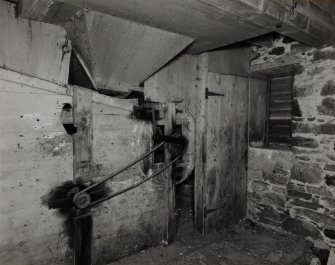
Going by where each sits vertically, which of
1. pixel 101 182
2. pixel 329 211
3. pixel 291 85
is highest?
pixel 291 85

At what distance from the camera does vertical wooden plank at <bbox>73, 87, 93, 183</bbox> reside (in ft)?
6.94

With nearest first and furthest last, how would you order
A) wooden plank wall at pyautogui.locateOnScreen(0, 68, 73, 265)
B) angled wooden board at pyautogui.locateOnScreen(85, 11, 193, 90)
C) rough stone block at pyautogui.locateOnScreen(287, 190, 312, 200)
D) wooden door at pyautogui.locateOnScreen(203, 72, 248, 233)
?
wooden plank wall at pyautogui.locateOnScreen(0, 68, 73, 265) < angled wooden board at pyautogui.locateOnScreen(85, 11, 193, 90) < rough stone block at pyautogui.locateOnScreen(287, 190, 312, 200) < wooden door at pyautogui.locateOnScreen(203, 72, 248, 233)

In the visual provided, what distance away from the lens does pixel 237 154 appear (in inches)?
132

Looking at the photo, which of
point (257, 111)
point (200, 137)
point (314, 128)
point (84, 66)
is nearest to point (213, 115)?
point (200, 137)

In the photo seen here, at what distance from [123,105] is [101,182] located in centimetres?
73

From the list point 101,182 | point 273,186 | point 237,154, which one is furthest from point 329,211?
point 101,182

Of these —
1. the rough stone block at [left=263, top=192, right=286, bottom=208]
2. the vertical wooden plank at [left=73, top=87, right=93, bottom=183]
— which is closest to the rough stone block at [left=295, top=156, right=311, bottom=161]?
the rough stone block at [left=263, top=192, right=286, bottom=208]

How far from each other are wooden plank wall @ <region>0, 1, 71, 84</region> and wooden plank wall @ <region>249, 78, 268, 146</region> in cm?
238

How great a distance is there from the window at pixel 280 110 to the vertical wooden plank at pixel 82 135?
2.52 m

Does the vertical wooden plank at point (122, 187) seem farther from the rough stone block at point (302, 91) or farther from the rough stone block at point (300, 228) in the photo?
the rough stone block at point (302, 91)

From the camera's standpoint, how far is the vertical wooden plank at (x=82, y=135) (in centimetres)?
211

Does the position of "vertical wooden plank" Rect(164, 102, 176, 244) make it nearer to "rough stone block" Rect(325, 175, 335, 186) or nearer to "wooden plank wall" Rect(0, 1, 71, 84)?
"wooden plank wall" Rect(0, 1, 71, 84)

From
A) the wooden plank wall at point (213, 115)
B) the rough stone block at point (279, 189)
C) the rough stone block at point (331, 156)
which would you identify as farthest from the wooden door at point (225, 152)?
the rough stone block at point (331, 156)

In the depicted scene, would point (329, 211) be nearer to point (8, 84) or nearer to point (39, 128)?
point (39, 128)
